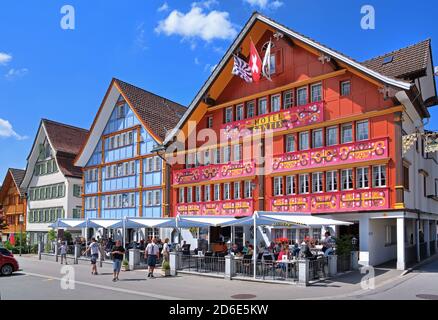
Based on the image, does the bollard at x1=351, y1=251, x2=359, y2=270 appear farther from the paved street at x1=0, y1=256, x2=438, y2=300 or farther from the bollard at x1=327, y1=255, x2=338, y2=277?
the bollard at x1=327, y1=255, x2=338, y2=277

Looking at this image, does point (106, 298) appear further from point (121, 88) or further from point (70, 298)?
point (121, 88)

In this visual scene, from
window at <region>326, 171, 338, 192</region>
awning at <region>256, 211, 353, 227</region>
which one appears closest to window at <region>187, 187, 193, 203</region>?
window at <region>326, 171, 338, 192</region>

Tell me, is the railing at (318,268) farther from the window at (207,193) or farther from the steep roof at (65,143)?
the steep roof at (65,143)

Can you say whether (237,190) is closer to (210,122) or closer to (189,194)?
(189,194)

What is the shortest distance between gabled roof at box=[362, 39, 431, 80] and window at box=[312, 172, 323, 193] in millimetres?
6360

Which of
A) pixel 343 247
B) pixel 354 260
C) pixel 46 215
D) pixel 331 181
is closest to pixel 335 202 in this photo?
pixel 331 181

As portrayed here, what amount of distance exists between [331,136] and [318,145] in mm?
911

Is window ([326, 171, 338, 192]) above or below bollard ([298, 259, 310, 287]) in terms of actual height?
above

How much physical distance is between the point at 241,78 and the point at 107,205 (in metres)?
18.0

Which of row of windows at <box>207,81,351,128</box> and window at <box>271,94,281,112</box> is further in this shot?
window at <box>271,94,281,112</box>

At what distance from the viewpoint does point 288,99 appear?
27953mm

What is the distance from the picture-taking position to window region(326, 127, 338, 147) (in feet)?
83.7

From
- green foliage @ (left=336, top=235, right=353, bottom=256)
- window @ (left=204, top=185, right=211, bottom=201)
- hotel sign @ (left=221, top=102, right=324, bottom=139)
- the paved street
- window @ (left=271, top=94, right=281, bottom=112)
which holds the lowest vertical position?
the paved street
